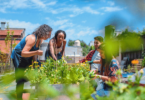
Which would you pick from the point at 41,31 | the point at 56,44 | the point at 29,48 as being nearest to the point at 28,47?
the point at 29,48

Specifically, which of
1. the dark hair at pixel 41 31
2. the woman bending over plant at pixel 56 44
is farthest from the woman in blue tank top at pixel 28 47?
the woman bending over plant at pixel 56 44

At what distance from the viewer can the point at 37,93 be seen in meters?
0.47

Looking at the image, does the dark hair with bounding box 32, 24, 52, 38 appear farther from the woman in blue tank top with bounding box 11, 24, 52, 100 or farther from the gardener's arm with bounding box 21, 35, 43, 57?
the gardener's arm with bounding box 21, 35, 43, 57

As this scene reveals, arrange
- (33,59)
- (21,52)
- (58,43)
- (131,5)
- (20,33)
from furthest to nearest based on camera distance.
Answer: (20,33), (58,43), (33,59), (21,52), (131,5)

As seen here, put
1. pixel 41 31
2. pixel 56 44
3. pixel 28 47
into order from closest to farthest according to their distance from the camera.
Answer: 1. pixel 28 47
2. pixel 41 31
3. pixel 56 44

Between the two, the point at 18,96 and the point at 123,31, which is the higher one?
the point at 123,31

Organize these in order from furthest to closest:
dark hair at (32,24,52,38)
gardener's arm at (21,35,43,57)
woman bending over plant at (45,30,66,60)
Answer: woman bending over plant at (45,30,66,60) < dark hair at (32,24,52,38) < gardener's arm at (21,35,43,57)

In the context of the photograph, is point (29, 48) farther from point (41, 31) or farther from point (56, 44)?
point (56, 44)

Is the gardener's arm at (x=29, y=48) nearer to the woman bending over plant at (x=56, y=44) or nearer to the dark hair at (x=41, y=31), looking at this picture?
the dark hair at (x=41, y=31)

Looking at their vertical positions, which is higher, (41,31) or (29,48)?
(41,31)

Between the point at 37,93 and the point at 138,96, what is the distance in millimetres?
273

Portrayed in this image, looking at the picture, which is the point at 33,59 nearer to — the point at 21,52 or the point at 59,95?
the point at 21,52

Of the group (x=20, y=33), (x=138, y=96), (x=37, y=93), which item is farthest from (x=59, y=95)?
(x=20, y=33)

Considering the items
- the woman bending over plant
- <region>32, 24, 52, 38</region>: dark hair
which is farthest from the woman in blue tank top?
the woman bending over plant
